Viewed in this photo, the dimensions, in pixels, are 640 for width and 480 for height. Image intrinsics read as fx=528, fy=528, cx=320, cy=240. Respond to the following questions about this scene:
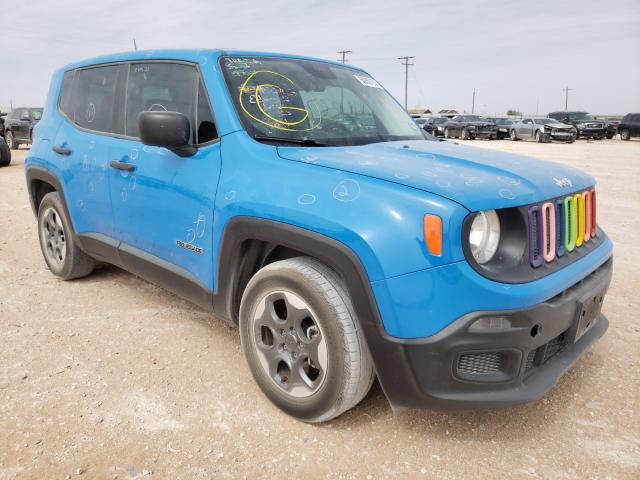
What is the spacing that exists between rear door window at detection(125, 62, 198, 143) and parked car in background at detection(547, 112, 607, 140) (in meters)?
30.9

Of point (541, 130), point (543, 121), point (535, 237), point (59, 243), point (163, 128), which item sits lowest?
point (59, 243)

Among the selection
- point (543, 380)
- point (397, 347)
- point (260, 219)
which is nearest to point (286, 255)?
point (260, 219)

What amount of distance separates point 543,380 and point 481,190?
0.84 meters

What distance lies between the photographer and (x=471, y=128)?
3019 centimetres

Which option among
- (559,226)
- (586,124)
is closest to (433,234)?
(559,226)

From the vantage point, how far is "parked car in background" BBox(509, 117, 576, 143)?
2647 cm

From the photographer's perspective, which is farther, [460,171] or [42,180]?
[42,180]

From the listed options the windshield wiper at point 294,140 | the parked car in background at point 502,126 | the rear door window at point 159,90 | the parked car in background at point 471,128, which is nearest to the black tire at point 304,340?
the windshield wiper at point 294,140

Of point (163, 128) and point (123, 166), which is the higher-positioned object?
point (163, 128)

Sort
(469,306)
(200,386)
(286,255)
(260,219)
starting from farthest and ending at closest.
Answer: (200,386) < (286,255) < (260,219) < (469,306)

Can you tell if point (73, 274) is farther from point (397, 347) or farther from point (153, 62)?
point (397, 347)

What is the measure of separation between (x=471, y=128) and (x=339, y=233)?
30010 millimetres

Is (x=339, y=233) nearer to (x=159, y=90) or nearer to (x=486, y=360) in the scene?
(x=486, y=360)

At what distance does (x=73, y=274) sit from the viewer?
4.45 m
